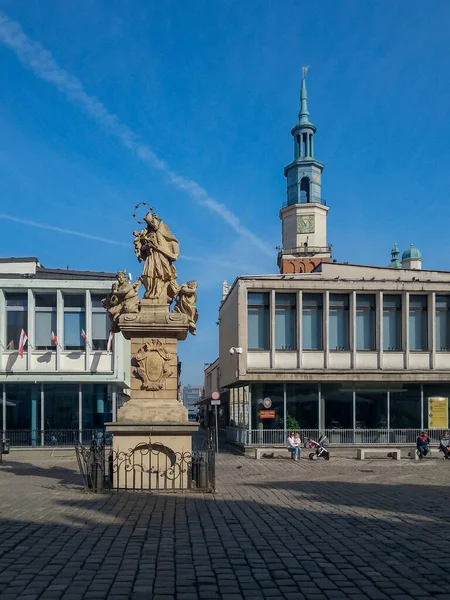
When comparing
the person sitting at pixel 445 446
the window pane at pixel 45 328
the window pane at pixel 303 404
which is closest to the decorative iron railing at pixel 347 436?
the window pane at pixel 303 404

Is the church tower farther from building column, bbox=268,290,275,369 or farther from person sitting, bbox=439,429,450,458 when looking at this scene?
person sitting, bbox=439,429,450,458

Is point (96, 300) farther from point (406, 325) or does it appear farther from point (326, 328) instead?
point (406, 325)

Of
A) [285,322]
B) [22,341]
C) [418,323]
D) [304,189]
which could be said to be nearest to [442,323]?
[418,323]

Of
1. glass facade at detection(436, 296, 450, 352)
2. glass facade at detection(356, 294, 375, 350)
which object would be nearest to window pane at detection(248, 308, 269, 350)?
glass facade at detection(356, 294, 375, 350)

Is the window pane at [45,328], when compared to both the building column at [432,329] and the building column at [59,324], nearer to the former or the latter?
the building column at [59,324]

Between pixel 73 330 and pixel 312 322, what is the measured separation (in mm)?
12372

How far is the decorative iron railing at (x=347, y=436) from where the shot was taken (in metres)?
34.9

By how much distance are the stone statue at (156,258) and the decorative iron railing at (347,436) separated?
17.9 metres

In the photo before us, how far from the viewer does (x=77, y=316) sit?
122 feet

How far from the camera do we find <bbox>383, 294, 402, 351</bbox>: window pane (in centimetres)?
3653

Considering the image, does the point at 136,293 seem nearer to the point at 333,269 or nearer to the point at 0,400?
the point at 0,400

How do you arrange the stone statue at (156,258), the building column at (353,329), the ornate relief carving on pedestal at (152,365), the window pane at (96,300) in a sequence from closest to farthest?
the ornate relief carving on pedestal at (152,365) < the stone statue at (156,258) < the building column at (353,329) < the window pane at (96,300)

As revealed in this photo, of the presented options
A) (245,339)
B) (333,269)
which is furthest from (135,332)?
(333,269)

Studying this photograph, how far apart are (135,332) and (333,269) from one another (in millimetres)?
26990
